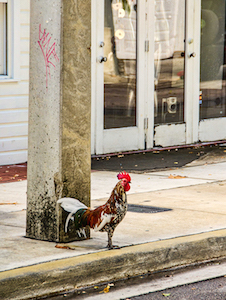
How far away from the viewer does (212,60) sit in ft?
41.7

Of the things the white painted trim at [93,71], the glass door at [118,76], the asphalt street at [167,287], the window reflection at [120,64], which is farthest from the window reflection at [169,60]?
the asphalt street at [167,287]

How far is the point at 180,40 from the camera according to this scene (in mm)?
12000

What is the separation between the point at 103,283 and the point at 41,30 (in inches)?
80.7

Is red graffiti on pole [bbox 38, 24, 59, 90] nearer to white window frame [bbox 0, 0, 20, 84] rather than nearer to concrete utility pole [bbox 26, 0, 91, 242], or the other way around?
concrete utility pole [bbox 26, 0, 91, 242]

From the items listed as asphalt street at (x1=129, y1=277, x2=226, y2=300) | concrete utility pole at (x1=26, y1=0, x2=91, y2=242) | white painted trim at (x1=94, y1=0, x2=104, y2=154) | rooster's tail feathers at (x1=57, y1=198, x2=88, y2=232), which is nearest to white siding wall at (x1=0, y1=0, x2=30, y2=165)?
white painted trim at (x1=94, y1=0, x2=104, y2=154)

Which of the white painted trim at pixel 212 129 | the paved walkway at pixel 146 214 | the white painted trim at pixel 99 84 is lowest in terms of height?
the paved walkway at pixel 146 214

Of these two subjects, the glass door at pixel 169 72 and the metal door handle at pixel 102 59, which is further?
the glass door at pixel 169 72

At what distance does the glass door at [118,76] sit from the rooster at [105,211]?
538 cm

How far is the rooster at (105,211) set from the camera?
5.16 metres

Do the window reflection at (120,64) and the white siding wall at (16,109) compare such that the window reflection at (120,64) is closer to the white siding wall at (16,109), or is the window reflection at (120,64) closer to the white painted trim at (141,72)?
the white painted trim at (141,72)

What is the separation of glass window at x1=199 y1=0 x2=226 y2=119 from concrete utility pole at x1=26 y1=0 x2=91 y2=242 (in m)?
7.21

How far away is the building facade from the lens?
9.91 meters

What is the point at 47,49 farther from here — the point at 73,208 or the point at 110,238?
the point at 110,238

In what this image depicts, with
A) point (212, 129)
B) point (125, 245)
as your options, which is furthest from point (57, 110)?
point (212, 129)
